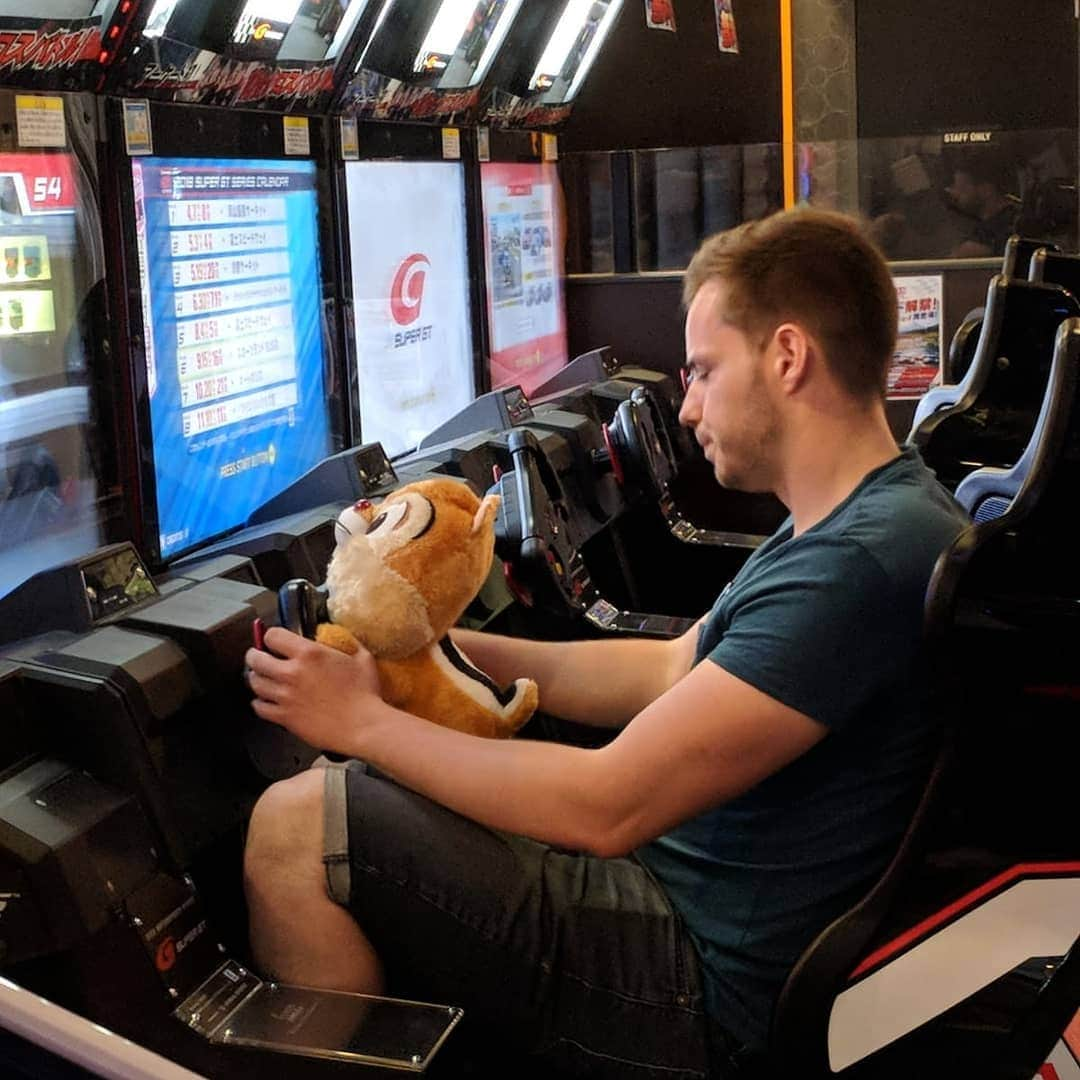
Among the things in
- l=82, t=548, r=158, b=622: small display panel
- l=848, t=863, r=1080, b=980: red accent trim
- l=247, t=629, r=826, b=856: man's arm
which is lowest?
l=848, t=863, r=1080, b=980: red accent trim

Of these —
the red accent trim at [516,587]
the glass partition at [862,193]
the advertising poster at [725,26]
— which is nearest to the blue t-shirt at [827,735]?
the red accent trim at [516,587]

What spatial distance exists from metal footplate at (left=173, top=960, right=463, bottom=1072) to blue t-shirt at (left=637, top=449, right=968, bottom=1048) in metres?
0.32

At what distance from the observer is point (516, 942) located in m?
1.64

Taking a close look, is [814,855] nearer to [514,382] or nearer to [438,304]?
[438,304]

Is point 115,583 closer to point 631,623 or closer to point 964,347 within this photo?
point 631,623

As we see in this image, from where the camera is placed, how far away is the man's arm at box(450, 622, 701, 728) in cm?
198

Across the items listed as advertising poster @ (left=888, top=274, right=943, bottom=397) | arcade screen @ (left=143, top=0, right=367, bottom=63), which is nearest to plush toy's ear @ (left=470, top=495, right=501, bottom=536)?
arcade screen @ (left=143, top=0, right=367, bottom=63)

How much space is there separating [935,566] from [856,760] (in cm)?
23

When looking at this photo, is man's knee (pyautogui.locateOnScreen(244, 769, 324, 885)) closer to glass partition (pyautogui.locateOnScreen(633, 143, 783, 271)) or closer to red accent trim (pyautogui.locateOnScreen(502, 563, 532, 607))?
red accent trim (pyautogui.locateOnScreen(502, 563, 532, 607))

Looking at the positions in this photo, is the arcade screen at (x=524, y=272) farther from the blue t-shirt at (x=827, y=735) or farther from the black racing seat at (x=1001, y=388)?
the blue t-shirt at (x=827, y=735)

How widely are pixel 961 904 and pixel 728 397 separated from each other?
22.7 inches

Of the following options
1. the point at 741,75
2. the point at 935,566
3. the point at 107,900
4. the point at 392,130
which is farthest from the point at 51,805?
the point at 741,75

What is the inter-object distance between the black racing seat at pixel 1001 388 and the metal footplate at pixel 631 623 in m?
→ 0.82

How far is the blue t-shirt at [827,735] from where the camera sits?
57.3 inches
